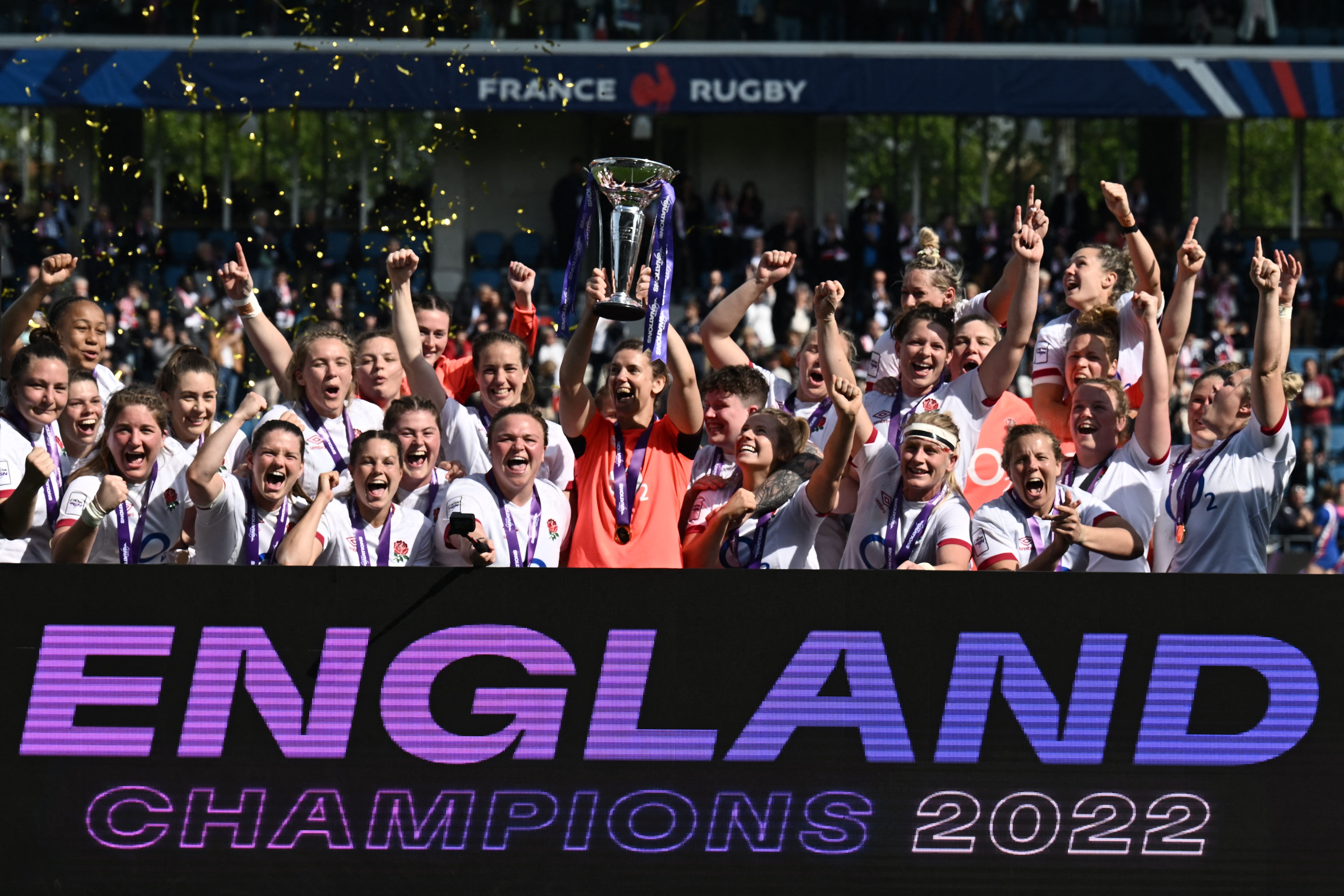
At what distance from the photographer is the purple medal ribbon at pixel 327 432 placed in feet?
21.6

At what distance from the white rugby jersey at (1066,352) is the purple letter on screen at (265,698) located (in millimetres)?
3378

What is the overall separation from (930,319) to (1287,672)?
211 cm

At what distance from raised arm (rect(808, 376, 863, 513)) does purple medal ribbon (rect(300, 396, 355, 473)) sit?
200 cm

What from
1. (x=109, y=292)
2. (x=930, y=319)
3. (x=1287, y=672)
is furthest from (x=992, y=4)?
(x=1287, y=672)

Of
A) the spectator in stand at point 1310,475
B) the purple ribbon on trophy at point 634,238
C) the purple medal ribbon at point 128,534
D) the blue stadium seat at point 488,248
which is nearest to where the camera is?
the purple medal ribbon at point 128,534

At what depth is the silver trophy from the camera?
6.34 m

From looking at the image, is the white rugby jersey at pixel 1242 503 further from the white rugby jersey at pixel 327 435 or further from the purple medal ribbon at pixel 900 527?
the white rugby jersey at pixel 327 435

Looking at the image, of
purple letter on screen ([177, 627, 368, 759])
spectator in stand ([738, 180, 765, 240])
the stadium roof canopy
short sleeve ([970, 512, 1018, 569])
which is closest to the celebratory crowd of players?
short sleeve ([970, 512, 1018, 569])

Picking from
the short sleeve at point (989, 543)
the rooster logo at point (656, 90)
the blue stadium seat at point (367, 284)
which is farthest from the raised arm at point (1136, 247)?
the rooster logo at point (656, 90)

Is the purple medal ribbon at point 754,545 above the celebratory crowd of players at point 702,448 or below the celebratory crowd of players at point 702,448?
below

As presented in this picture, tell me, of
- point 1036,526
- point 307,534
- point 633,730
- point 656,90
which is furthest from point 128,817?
point 656,90

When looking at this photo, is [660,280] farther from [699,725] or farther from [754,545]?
[699,725]

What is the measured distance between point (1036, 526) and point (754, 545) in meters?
1.04

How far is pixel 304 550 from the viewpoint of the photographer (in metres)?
5.52
